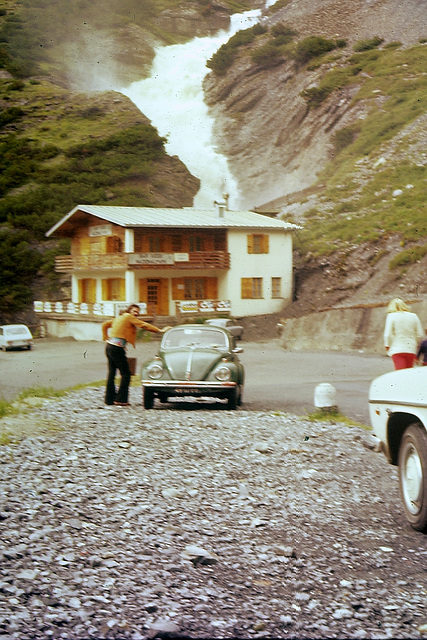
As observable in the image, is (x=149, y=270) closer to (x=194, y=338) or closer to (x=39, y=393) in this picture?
(x=194, y=338)

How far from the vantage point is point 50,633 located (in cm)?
287

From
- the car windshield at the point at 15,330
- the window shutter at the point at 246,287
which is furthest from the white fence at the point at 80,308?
the window shutter at the point at 246,287

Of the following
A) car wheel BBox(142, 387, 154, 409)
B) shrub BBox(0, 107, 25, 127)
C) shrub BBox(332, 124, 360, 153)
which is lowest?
car wheel BBox(142, 387, 154, 409)

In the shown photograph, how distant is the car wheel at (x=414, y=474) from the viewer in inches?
154

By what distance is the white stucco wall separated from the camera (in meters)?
13.3

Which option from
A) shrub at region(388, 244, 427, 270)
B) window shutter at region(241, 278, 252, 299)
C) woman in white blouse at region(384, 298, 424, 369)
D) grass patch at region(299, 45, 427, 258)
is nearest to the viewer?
woman in white blouse at region(384, 298, 424, 369)

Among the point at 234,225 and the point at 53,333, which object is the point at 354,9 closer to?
the point at 234,225

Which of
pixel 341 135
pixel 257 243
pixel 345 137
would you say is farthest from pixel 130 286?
pixel 345 137

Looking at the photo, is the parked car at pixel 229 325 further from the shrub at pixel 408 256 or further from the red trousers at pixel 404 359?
the shrub at pixel 408 256

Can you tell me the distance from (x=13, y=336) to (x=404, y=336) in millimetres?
4161

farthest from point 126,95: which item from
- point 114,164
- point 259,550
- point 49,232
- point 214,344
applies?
point 259,550

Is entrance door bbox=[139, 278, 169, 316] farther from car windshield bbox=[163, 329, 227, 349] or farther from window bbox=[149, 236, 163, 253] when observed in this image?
window bbox=[149, 236, 163, 253]

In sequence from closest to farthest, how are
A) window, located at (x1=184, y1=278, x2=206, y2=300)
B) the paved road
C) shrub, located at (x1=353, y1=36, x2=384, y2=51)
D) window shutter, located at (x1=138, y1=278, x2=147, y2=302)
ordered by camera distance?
the paved road < window shutter, located at (x1=138, y1=278, x2=147, y2=302) < window, located at (x1=184, y1=278, x2=206, y2=300) < shrub, located at (x1=353, y1=36, x2=384, y2=51)

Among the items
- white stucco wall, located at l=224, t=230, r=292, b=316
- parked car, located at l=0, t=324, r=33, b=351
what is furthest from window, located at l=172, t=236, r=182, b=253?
parked car, located at l=0, t=324, r=33, b=351
